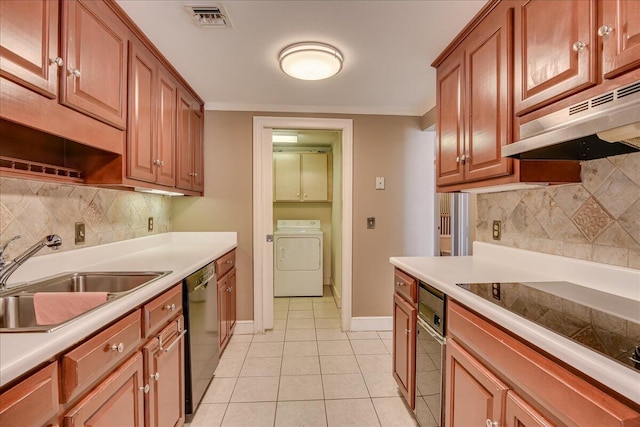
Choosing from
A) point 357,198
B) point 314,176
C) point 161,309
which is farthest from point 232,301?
point 314,176

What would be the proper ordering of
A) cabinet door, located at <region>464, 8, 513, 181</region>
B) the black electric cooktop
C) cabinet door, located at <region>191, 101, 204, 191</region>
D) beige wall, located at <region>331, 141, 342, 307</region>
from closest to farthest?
the black electric cooktop → cabinet door, located at <region>464, 8, 513, 181</region> → cabinet door, located at <region>191, 101, 204, 191</region> → beige wall, located at <region>331, 141, 342, 307</region>

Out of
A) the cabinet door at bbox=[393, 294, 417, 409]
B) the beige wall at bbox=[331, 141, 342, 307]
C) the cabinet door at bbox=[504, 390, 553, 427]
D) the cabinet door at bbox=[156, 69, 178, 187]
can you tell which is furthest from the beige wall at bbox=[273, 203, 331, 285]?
the cabinet door at bbox=[504, 390, 553, 427]

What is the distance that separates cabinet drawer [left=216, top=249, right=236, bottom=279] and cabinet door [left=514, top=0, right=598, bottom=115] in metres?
2.04

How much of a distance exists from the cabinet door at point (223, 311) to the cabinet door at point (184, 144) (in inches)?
32.7

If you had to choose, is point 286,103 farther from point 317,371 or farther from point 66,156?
point 317,371

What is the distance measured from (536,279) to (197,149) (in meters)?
2.60

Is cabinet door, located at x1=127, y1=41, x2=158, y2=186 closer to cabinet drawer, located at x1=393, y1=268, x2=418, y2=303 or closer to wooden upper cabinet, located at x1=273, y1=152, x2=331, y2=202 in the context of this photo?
cabinet drawer, located at x1=393, y1=268, x2=418, y2=303

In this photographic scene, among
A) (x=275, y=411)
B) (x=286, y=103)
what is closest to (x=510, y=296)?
(x=275, y=411)

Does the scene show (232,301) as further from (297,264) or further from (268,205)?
(297,264)

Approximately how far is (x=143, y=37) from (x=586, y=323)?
2.32 m

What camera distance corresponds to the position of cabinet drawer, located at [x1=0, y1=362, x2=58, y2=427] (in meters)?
0.60

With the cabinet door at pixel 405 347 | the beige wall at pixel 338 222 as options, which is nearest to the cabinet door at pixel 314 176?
the beige wall at pixel 338 222

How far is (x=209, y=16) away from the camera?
4.82ft

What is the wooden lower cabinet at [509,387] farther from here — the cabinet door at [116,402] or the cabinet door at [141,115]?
the cabinet door at [141,115]
